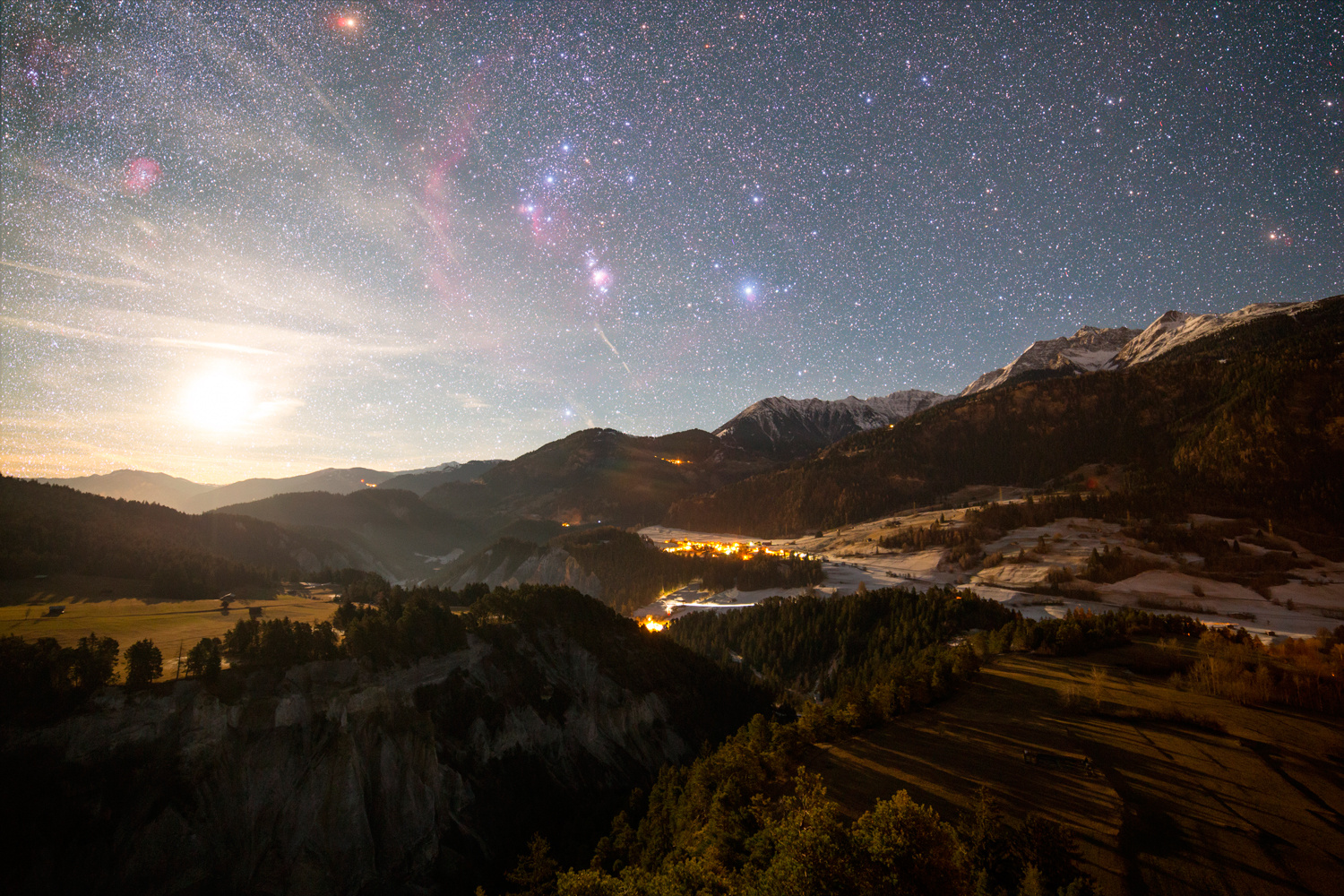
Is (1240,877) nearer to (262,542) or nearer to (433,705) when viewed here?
(433,705)

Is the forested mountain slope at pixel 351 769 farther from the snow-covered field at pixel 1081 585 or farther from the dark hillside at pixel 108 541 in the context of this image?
the snow-covered field at pixel 1081 585

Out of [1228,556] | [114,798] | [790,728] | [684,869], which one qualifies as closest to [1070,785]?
Answer: [790,728]

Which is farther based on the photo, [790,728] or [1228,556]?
[1228,556]

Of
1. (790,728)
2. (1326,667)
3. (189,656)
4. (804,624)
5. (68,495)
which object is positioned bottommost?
(804,624)

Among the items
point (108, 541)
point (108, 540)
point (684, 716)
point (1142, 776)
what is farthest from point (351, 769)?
point (108, 540)

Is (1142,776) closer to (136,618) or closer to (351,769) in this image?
(351,769)
